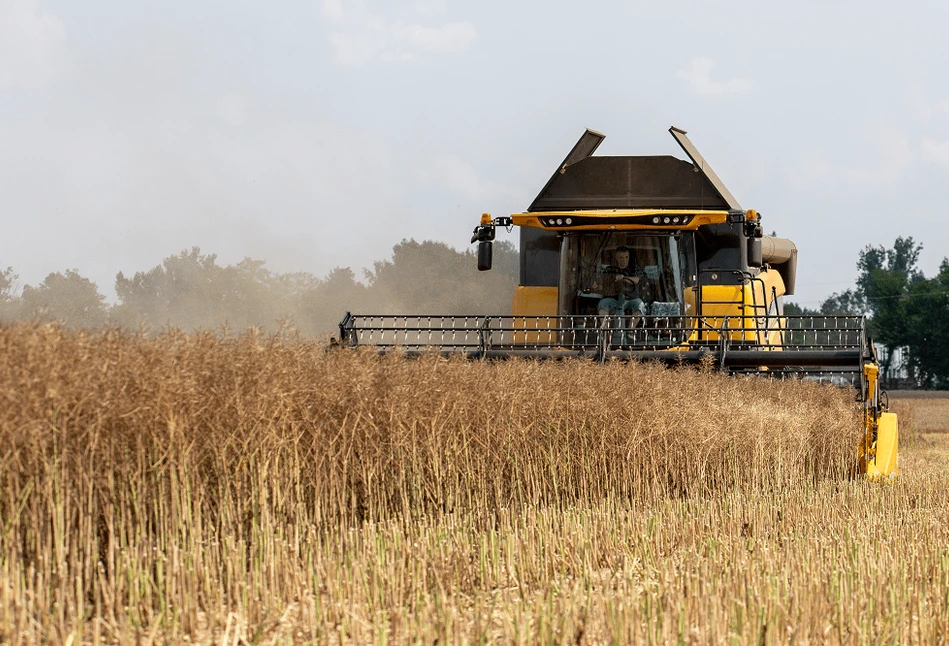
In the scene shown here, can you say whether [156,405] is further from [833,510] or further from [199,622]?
[833,510]

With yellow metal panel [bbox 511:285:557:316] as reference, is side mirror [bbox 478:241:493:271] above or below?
above

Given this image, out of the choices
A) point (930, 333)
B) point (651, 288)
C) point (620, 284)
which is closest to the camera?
point (651, 288)

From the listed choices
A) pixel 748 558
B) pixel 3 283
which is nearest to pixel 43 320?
pixel 748 558

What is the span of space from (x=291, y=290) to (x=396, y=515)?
4083cm

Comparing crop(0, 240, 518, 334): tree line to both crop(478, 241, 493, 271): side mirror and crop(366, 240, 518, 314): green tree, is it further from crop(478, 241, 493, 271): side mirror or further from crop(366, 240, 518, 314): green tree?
crop(478, 241, 493, 271): side mirror

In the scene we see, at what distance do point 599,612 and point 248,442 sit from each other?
211cm

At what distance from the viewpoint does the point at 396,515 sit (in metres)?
6.81

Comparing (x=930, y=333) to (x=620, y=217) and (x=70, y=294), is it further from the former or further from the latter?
(x=620, y=217)

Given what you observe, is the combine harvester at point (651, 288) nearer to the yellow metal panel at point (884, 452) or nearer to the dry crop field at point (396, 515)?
the yellow metal panel at point (884, 452)

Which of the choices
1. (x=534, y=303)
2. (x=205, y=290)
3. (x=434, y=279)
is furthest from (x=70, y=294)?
(x=534, y=303)

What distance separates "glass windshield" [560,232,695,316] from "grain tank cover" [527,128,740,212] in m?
1.03

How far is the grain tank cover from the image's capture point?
1267 centimetres

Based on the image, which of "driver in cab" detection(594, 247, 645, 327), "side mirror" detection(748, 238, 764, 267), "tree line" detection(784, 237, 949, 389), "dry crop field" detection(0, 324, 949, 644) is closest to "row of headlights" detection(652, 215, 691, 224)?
"driver in cab" detection(594, 247, 645, 327)

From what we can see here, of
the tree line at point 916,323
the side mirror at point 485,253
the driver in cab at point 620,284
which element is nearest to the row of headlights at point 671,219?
the driver in cab at point 620,284
